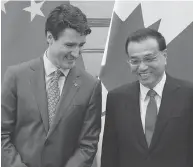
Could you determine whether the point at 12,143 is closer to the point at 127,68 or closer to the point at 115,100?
the point at 115,100

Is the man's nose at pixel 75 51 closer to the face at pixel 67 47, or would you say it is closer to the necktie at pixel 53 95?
the face at pixel 67 47

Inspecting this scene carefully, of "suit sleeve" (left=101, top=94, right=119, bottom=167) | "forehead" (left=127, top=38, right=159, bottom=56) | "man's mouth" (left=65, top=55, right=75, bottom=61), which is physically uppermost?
"forehead" (left=127, top=38, right=159, bottom=56)

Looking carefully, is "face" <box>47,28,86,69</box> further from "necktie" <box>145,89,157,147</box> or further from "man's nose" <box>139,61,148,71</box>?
"necktie" <box>145,89,157,147</box>

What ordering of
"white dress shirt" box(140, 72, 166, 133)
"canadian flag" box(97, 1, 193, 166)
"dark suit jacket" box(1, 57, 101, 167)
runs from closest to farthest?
"dark suit jacket" box(1, 57, 101, 167), "white dress shirt" box(140, 72, 166, 133), "canadian flag" box(97, 1, 193, 166)

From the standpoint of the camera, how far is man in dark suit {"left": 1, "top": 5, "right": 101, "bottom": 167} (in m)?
2.21

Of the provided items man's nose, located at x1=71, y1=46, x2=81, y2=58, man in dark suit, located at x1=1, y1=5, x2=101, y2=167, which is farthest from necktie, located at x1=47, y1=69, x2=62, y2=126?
man's nose, located at x1=71, y1=46, x2=81, y2=58

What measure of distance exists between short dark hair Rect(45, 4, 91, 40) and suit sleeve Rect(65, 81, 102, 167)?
0.33 m

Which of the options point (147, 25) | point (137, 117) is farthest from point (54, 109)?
point (147, 25)

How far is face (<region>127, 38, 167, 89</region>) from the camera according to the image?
226cm

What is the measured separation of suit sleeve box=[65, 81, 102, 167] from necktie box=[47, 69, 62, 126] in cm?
17

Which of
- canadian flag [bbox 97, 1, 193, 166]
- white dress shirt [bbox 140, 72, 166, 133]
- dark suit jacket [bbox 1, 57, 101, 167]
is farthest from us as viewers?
canadian flag [bbox 97, 1, 193, 166]

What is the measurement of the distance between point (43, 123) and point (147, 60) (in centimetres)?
63

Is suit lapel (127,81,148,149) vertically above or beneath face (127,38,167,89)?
beneath

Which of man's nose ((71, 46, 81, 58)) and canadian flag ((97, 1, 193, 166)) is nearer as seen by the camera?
man's nose ((71, 46, 81, 58))
